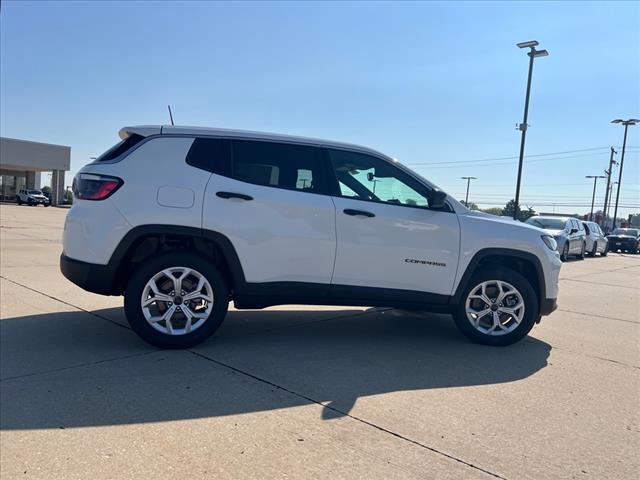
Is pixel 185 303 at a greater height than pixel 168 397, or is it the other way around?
pixel 185 303

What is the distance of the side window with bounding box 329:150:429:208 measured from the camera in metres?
5.12

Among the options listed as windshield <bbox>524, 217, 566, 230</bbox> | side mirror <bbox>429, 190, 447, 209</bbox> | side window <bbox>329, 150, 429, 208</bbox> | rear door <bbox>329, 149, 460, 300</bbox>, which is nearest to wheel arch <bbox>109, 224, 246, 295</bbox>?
rear door <bbox>329, 149, 460, 300</bbox>

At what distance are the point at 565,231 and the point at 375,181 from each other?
50.1 feet

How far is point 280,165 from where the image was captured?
16.4 feet

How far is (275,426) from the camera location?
10.8 ft

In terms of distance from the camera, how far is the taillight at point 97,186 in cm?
457

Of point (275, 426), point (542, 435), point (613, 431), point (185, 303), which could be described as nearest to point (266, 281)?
point (185, 303)

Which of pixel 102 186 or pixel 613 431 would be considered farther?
pixel 102 186

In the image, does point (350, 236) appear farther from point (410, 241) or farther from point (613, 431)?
point (613, 431)

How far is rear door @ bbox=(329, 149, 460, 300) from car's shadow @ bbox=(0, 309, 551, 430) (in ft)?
2.24

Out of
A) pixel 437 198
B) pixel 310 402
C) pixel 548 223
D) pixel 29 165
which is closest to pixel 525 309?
pixel 437 198

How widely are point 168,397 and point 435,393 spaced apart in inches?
76.4

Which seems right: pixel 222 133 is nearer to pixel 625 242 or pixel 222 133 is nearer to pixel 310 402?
pixel 310 402

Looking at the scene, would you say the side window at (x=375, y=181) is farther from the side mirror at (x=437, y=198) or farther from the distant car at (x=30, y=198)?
the distant car at (x=30, y=198)
